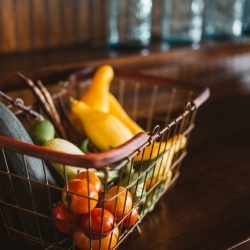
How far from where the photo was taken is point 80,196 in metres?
0.51

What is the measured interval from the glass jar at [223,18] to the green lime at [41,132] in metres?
0.81

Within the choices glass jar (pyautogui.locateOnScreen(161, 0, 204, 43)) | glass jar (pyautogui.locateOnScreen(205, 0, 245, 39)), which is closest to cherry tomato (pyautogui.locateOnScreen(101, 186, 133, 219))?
glass jar (pyautogui.locateOnScreen(161, 0, 204, 43))

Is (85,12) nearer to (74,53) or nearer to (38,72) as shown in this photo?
(74,53)

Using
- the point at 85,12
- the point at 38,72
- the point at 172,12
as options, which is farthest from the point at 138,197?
the point at 172,12

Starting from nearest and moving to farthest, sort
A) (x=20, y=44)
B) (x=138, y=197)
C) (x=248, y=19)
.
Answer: (x=138, y=197), (x=20, y=44), (x=248, y=19)

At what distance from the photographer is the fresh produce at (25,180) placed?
55 centimetres

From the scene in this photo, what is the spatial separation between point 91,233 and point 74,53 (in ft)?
1.99

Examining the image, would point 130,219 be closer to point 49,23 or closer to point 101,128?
point 101,128

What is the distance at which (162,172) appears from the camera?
706 mm

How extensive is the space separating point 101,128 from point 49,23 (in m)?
0.43

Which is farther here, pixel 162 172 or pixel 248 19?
pixel 248 19

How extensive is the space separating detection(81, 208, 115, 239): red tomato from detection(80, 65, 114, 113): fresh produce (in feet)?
1.08

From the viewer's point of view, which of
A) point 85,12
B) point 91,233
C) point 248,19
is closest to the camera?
point 91,233

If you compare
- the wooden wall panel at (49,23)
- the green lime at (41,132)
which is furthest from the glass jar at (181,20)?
the green lime at (41,132)
